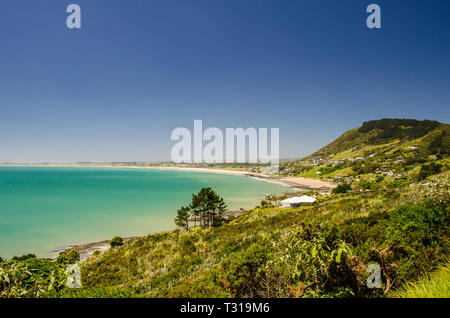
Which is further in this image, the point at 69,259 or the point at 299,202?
the point at 299,202

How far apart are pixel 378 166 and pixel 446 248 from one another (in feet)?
395

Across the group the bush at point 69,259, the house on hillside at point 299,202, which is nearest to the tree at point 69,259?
the bush at point 69,259

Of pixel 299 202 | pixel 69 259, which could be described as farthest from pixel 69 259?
pixel 299 202

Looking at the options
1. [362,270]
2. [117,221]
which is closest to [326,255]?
[362,270]

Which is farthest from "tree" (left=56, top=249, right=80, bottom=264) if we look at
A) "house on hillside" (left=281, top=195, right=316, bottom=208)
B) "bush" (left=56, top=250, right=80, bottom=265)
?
"house on hillside" (left=281, top=195, right=316, bottom=208)

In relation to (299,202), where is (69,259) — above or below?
below

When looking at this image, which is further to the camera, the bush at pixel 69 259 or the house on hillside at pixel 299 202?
the house on hillside at pixel 299 202

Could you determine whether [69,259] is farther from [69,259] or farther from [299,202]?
[299,202]

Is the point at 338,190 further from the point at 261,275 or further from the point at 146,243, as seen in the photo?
the point at 261,275

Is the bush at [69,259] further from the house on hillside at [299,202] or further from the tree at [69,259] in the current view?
the house on hillside at [299,202]

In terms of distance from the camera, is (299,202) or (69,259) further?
(299,202)

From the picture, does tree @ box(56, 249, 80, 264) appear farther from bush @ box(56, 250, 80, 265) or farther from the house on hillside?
the house on hillside

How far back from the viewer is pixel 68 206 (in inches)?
2060

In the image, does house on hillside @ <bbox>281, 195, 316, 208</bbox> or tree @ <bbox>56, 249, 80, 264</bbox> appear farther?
house on hillside @ <bbox>281, 195, 316, 208</bbox>
